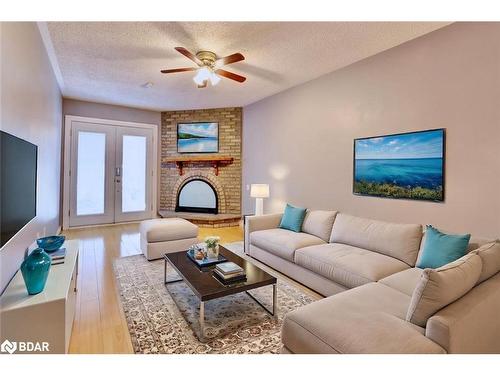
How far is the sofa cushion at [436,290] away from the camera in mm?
1340

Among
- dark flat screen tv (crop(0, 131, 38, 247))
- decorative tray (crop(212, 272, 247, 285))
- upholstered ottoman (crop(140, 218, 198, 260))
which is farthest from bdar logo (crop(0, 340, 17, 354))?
upholstered ottoman (crop(140, 218, 198, 260))

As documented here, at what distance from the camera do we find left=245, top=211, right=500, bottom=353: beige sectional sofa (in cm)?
129

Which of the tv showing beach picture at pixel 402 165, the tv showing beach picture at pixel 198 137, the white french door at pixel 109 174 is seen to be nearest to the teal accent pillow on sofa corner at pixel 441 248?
the tv showing beach picture at pixel 402 165

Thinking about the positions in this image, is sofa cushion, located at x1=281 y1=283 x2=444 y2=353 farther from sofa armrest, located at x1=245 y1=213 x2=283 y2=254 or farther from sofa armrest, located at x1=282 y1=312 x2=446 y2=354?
sofa armrest, located at x1=245 y1=213 x2=283 y2=254

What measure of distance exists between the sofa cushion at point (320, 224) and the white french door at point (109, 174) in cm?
421

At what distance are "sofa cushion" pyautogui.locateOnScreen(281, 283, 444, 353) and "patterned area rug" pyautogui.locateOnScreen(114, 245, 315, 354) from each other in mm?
464

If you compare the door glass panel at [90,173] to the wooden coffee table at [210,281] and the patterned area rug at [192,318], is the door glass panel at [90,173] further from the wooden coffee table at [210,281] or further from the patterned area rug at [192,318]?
the wooden coffee table at [210,281]

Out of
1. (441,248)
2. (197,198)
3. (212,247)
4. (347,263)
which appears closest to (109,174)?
(197,198)

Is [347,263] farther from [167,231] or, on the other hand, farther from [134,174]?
[134,174]

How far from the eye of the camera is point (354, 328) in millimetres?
1384
